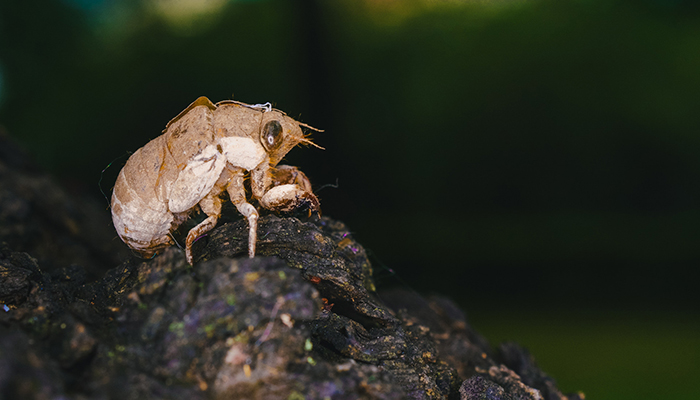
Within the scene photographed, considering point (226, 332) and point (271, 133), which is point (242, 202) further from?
point (226, 332)

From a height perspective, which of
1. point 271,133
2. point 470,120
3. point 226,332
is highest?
point 470,120

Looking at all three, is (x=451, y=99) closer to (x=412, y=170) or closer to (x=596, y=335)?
(x=412, y=170)

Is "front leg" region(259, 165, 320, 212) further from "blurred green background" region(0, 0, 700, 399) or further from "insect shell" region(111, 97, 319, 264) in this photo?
"blurred green background" region(0, 0, 700, 399)

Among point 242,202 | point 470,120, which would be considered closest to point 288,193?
point 242,202

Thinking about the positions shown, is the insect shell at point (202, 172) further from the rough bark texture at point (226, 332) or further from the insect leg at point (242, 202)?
the rough bark texture at point (226, 332)

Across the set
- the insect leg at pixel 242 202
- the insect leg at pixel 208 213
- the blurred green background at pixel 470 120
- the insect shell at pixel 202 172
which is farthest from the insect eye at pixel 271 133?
the blurred green background at pixel 470 120

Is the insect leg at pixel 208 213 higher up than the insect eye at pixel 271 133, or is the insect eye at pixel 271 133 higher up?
the insect eye at pixel 271 133

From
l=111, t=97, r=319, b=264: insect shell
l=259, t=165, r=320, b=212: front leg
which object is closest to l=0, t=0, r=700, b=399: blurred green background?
l=259, t=165, r=320, b=212: front leg
